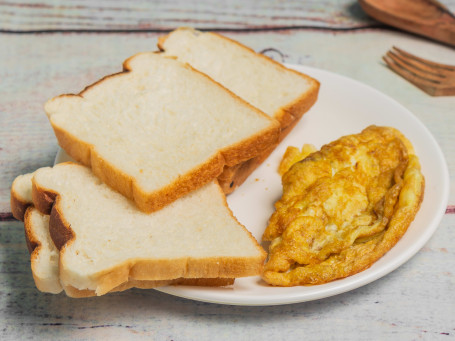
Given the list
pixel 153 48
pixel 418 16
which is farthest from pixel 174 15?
pixel 418 16

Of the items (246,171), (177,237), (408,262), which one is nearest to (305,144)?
(246,171)

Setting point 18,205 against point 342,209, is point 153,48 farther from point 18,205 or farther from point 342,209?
point 342,209

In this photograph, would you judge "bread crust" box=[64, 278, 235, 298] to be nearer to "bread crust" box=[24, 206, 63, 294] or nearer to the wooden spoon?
"bread crust" box=[24, 206, 63, 294]

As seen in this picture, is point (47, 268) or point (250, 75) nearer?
point (47, 268)

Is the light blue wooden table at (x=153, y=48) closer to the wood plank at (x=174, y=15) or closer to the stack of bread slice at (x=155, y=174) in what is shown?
the wood plank at (x=174, y=15)

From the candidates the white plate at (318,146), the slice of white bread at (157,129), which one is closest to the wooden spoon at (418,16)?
the white plate at (318,146)

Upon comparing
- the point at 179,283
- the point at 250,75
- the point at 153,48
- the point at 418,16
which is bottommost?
the point at 179,283

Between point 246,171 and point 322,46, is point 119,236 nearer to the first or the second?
point 246,171
